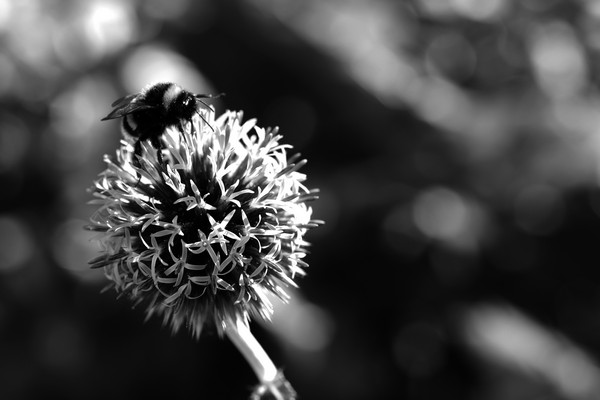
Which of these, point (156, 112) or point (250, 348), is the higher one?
point (156, 112)

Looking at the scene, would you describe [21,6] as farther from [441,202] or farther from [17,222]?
[441,202]

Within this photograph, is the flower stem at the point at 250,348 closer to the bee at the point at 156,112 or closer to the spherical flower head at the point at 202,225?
the spherical flower head at the point at 202,225

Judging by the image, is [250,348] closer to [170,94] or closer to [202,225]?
[202,225]

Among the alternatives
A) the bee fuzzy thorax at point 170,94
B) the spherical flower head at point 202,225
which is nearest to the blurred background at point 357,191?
the bee fuzzy thorax at point 170,94

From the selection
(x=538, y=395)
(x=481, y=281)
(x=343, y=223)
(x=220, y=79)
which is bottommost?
(x=538, y=395)

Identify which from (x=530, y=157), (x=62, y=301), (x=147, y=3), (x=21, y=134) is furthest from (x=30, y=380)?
(x=530, y=157)

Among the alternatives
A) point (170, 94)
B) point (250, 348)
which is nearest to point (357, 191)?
point (170, 94)

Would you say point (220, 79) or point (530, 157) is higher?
point (220, 79)
